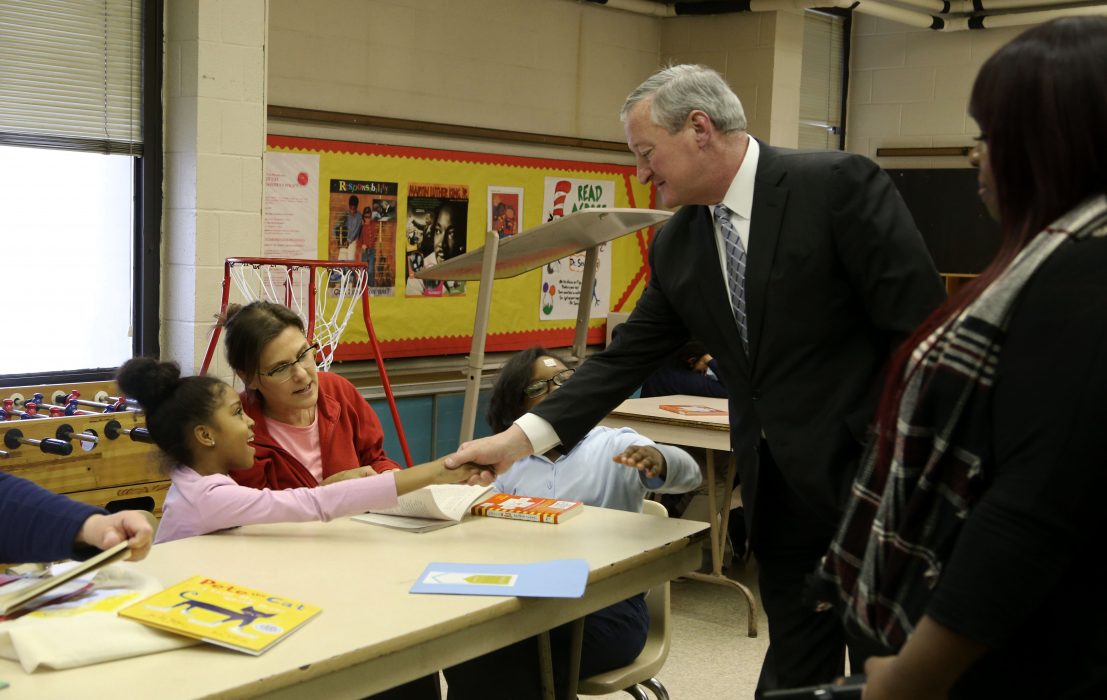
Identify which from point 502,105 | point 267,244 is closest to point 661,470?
point 267,244

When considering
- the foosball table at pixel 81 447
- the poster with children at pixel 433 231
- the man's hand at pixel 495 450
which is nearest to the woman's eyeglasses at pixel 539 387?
the man's hand at pixel 495 450

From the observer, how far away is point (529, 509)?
2.53m

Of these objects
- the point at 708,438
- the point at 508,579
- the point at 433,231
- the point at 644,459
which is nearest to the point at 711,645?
the point at 708,438

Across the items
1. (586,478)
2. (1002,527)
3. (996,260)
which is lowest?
(586,478)

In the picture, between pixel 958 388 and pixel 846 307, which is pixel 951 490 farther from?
pixel 846 307

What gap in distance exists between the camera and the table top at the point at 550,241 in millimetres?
4109

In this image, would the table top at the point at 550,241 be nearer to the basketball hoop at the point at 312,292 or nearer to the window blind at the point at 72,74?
the basketball hoop at the point at 312,292

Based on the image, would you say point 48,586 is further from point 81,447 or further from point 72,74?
point 72,74

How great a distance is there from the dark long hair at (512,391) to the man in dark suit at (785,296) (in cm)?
72

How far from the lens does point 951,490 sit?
117cm

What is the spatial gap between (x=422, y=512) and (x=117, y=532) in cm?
77

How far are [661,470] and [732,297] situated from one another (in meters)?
0.54

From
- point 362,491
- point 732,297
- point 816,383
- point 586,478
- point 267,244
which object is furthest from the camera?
point 267,244

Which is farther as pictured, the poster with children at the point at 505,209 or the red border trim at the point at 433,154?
the poster with children at the point at 505,209
